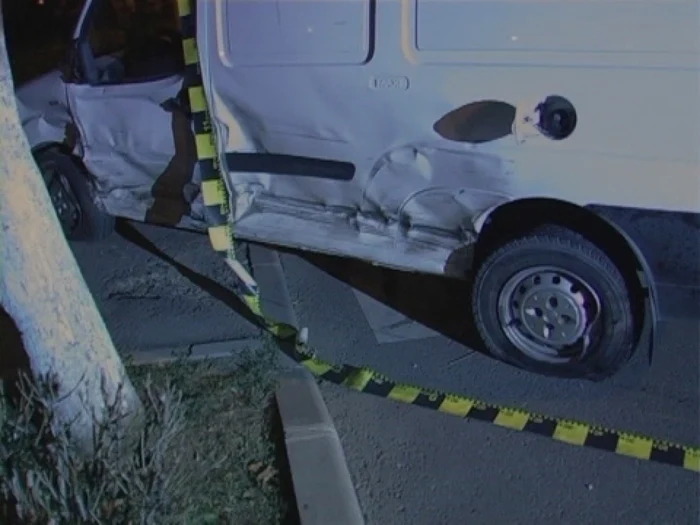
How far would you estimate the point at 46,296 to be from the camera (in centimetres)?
343

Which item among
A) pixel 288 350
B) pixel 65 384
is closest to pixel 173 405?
pixel 65 384

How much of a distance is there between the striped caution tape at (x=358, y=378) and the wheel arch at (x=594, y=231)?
51 cm

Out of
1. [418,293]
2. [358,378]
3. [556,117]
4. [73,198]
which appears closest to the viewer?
[556,117]

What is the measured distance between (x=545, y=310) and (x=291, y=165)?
1467 mm

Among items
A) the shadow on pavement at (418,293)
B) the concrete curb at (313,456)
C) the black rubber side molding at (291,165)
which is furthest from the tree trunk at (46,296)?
the shadow on pavement at (418,293)

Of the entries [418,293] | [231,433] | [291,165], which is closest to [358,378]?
[231,433]

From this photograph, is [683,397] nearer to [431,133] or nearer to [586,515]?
[586,515]

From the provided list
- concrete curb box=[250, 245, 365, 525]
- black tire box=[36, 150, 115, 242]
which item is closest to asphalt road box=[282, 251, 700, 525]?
concrete curb box=[250, 245, 365, 525]

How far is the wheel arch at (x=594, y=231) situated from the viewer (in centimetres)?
401

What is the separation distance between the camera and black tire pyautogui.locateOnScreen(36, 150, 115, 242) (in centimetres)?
588

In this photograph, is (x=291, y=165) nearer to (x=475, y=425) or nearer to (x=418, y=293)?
(x=418, y=293)

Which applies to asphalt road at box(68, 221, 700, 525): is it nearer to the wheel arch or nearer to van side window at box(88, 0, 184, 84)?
the wheel arch

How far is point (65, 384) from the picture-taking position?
3539 mm

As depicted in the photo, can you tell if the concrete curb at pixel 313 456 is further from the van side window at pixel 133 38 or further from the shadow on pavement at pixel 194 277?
the van side window at pixel 133 38
